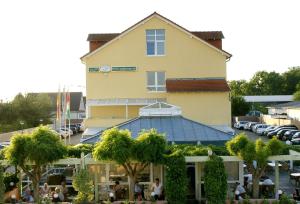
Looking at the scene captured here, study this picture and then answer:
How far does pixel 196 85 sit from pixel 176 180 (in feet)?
73.1

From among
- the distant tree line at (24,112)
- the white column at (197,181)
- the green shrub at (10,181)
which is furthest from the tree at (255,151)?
the distant tree line at (24,112)

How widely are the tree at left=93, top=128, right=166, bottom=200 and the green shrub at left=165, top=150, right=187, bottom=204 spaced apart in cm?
51

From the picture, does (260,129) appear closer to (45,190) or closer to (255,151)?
(255,151)

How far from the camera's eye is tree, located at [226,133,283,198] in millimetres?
20797

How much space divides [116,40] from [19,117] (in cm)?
3206

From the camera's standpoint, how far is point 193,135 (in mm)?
28016

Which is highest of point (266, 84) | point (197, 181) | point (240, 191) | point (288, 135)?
point (266, 84)

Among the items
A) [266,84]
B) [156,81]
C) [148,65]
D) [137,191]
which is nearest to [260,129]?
[156,81]

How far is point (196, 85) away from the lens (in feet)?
138

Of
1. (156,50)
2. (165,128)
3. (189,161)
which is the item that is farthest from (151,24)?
(189,161)

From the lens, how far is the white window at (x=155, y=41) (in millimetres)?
42781

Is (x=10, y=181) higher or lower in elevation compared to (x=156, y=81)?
lower

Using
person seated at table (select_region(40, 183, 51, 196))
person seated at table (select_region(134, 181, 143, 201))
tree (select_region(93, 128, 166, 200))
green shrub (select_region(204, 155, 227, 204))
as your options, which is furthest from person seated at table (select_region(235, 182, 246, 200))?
person seated at table (select_region(40, 183, 51, 196))

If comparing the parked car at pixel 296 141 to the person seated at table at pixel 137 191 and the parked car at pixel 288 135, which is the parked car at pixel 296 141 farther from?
the person seated at table at pixel 137 191
